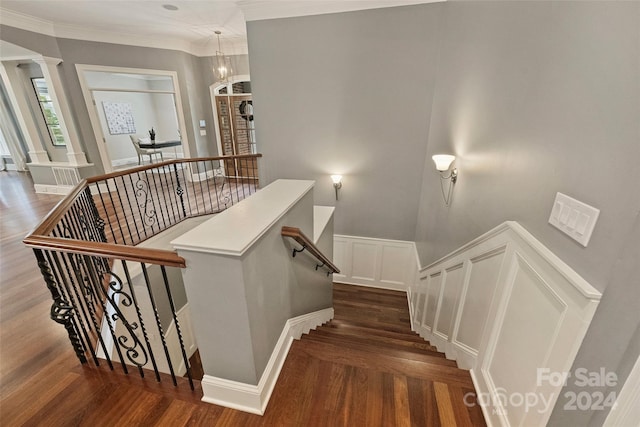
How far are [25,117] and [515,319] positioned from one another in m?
8.07

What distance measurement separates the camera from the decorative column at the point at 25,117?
505 centimetres

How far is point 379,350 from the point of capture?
203 cm

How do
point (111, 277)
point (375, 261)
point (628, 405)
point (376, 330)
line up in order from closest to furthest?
point (628, 405) < point (111, 277) < point (376, 330) < point (375, 261)

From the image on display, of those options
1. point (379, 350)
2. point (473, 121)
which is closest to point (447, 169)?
point (473, 121)

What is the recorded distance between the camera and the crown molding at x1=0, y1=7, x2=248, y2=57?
412 cm

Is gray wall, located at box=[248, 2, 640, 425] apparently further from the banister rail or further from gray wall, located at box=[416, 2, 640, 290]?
the banister rail

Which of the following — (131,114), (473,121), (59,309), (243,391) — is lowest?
(243,391)

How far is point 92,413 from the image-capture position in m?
1.41

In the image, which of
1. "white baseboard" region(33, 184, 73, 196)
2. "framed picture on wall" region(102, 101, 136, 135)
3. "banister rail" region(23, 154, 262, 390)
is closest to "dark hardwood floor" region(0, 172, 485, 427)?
"banister rail" region(23, 154, 262, 390)

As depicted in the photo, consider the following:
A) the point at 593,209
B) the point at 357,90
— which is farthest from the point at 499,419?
the point at 357,90

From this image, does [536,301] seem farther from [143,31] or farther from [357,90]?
[143,31]

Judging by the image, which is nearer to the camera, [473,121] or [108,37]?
[473,121]

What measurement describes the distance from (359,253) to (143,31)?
5.74 metres

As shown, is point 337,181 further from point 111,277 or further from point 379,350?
point 111,277
